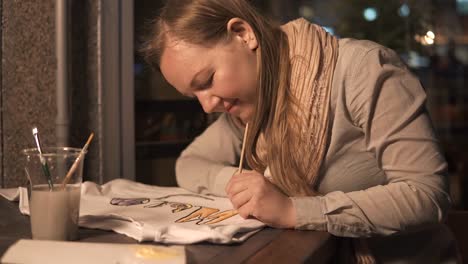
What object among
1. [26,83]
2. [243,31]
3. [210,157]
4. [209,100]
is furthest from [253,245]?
[26,83]

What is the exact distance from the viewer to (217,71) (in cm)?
122

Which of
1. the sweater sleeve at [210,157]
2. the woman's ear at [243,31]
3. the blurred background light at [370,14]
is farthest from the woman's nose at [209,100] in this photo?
the blurred background light at [370,14]

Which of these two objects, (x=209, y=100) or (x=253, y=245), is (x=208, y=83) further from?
(x=253, y=245)

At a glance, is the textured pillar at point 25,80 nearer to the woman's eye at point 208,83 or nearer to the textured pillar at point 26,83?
the textured pillar at point 26,83

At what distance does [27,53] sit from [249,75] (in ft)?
3.01

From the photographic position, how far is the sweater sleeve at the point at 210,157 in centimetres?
147

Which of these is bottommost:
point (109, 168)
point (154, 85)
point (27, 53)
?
point (109, 168)

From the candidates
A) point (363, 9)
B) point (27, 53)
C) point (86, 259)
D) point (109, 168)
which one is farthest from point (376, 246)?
point (363, 9)

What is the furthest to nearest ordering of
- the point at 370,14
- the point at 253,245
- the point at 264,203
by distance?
1. the point at 370,14
2. the point at 264,203
3. the point at 253,245

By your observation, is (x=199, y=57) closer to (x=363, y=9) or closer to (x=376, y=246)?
(x=376, y=246)

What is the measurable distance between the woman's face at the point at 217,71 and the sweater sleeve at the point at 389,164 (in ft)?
0.64

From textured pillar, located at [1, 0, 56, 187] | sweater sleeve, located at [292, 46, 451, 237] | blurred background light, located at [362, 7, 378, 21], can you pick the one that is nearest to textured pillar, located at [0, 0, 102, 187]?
textured pillar, located at [1, 0, 56, 187]

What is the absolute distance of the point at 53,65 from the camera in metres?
1.92

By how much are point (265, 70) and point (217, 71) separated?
9 cm
